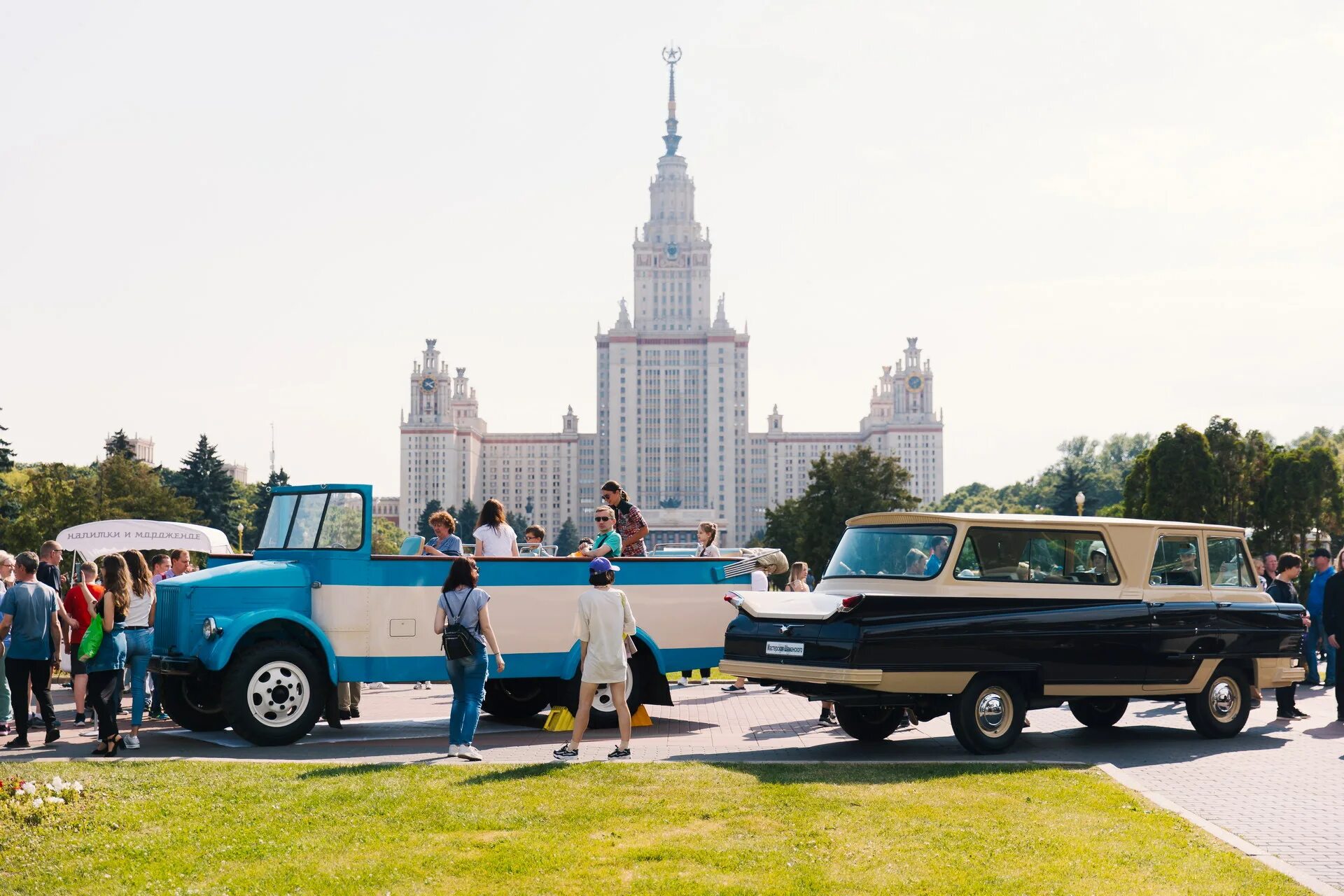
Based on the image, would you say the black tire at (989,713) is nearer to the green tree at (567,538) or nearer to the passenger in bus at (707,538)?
the passenger in bus at (707,538)

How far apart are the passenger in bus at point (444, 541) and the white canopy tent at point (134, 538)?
15.2m

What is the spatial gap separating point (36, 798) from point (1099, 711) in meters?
10.9

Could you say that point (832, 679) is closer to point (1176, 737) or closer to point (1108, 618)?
point (1108, 618)

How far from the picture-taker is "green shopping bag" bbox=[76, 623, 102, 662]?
13.1m

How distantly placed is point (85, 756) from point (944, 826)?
8230 millimetres

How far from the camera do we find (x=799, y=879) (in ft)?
25.1

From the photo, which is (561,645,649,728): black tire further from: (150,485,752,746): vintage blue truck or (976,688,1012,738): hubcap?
(976,688,1012,738): hubcap

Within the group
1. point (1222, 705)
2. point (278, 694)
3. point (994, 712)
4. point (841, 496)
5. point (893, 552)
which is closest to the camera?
point (994, 712)

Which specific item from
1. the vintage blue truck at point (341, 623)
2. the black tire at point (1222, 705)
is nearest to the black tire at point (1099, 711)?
the black tire at point (1222, 705)

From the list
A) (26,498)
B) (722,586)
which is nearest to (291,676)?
(722,586)

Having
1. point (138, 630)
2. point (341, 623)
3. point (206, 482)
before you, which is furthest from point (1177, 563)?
point (206, 482)

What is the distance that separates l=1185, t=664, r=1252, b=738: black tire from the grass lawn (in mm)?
4045

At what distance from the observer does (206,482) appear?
95.4 meters

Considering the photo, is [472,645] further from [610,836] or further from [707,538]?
[707,538]
